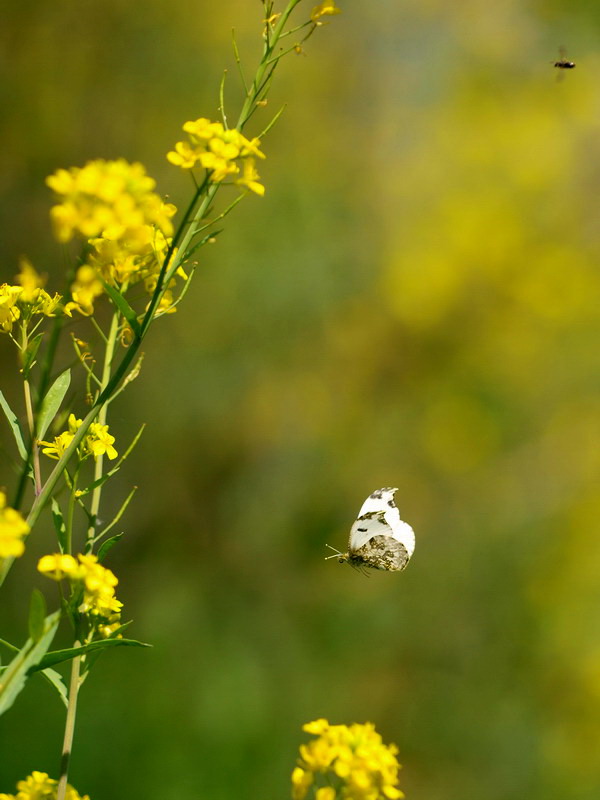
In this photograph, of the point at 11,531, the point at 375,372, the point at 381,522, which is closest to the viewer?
the point at 11,531

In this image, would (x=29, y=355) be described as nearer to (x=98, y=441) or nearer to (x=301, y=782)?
(x=98, y=441)

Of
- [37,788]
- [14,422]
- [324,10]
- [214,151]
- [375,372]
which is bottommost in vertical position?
[37,788]

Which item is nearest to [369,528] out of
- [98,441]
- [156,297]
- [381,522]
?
[381,522]

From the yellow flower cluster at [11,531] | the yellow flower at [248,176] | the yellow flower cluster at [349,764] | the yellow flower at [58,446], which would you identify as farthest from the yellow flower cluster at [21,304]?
the yellow flower cluster at [349,764]

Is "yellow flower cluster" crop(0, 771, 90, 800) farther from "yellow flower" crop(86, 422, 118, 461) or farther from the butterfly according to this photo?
the butterfly

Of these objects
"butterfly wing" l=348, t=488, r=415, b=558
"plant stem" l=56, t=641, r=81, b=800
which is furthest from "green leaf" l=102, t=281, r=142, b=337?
"butterfly wing" l=348, t=488, r=415, b=558

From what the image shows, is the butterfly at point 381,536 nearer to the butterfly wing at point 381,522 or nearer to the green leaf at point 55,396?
the butterfly wing at point 381,522
